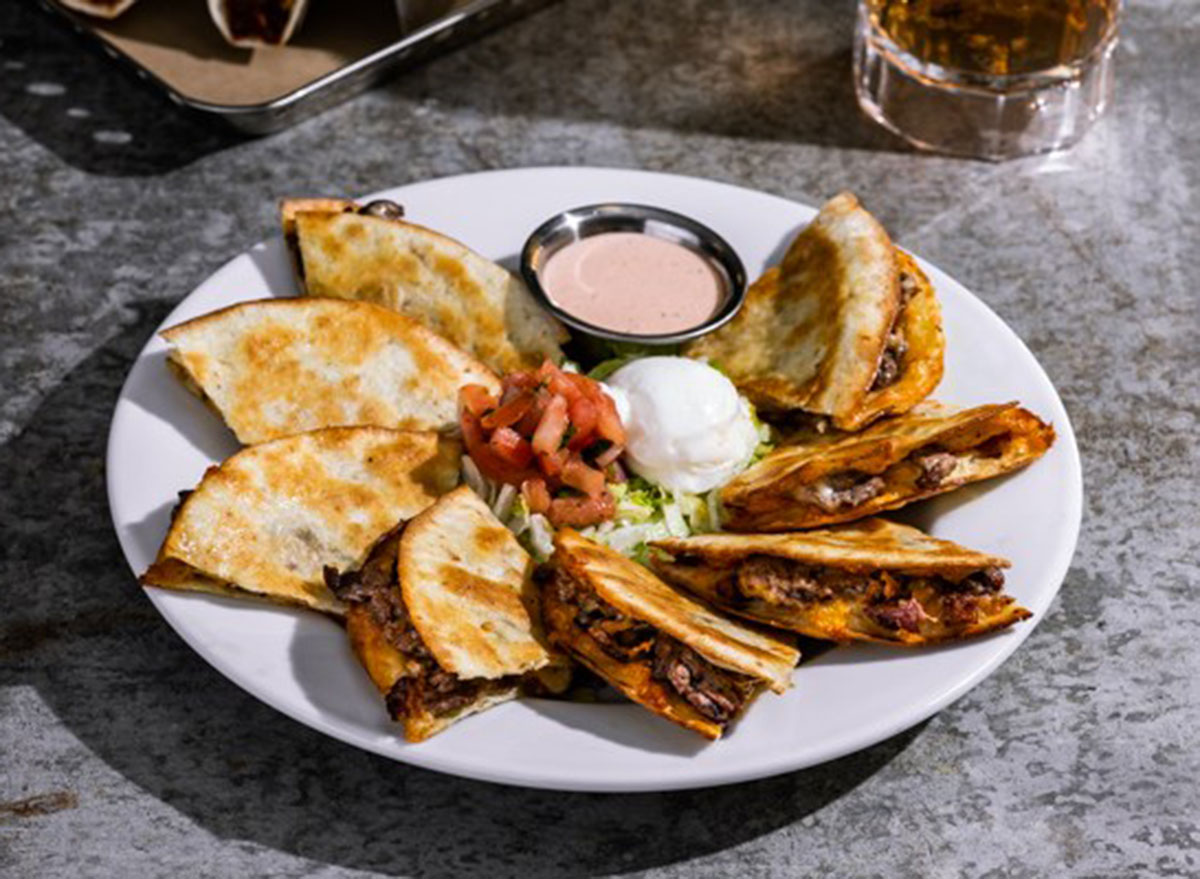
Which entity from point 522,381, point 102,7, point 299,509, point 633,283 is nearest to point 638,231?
point 633,283

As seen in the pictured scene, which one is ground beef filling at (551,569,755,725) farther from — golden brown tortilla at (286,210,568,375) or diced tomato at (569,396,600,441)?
golden brown tortilla at (286,210,568,375)

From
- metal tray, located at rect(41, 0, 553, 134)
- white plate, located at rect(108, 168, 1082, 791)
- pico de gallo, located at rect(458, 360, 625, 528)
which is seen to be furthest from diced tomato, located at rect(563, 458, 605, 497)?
metal tray, located at rect(41, 0, 553, 134)

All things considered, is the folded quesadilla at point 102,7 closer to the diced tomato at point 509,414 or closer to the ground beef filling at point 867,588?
the diced tomato at point 509,414

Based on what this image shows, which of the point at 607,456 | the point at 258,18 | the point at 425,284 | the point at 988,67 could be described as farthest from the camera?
the point at 258,18

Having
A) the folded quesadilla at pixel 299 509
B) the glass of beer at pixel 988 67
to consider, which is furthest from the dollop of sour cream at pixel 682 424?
the glass of beer at pixel 988 67

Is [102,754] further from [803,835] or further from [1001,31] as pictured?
[1001,31]

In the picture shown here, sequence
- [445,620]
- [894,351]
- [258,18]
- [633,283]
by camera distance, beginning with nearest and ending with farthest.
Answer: [445,620] → [894,351] → [633,283] → [258,18]

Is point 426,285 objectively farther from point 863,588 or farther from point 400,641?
point 863,588

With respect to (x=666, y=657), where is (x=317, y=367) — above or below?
above
